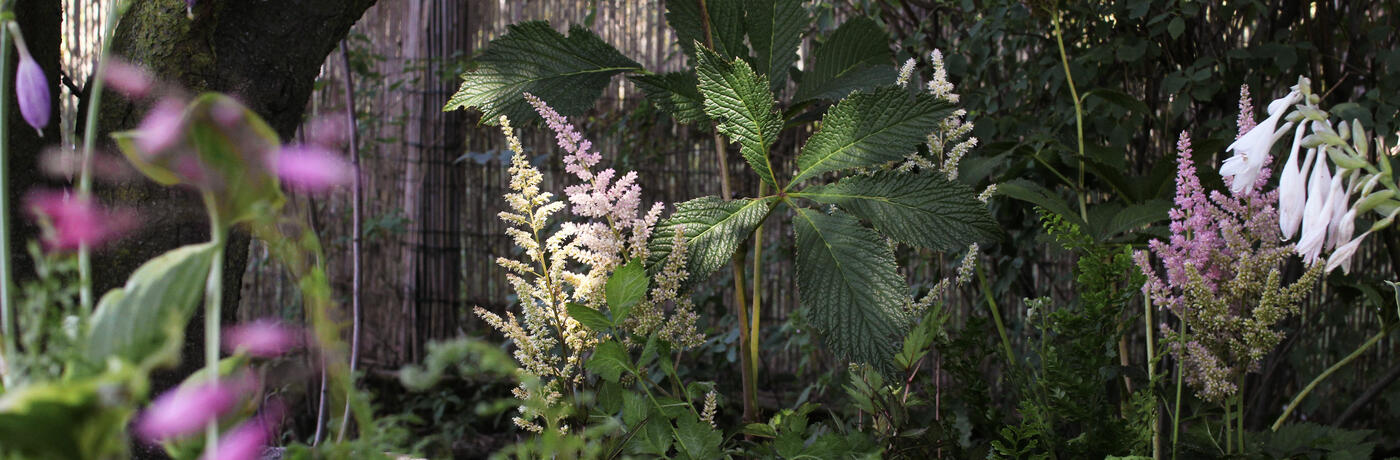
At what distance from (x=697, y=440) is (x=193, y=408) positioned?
53cm

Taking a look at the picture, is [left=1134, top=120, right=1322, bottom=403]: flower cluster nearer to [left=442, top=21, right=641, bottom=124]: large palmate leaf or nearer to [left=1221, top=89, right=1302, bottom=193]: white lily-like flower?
[left=1221, top=89, right=1302, bottom=193]: white lily-like flower

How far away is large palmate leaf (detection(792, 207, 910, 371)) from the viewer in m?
0.85

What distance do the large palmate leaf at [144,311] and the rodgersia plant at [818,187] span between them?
548 mm

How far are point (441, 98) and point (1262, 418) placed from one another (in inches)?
104

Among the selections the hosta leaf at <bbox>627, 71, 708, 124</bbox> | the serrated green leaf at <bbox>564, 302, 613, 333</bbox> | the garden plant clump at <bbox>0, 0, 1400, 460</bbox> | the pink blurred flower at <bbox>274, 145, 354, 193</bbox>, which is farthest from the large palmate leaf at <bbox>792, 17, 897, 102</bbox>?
the pink blurred flower at <bbox>274, 145, 354, 193</bbox>

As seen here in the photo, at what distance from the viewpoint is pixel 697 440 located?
2.63ft

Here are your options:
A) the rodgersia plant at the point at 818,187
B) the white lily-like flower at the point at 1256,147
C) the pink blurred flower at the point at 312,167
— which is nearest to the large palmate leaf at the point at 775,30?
the rodgersia plant at the point at 818,187

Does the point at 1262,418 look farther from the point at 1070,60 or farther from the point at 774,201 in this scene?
the point at 774,201

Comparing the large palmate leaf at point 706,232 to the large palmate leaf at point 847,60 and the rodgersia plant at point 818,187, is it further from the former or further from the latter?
the large palmate leaf at point 847,60

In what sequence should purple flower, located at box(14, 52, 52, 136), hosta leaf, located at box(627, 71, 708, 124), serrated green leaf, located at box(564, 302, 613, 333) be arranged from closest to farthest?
purple flower, located at box(14, 52, 52, 136) < serrated green leaf, located at box(564, 302, 613, 333) < hosta leaf, located at box(627, 71, 708, 124)

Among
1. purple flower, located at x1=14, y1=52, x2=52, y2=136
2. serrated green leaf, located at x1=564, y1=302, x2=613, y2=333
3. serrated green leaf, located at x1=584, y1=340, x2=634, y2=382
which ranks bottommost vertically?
serrated green leaf, located at x1=584, y1=340, x2=634, y2=382

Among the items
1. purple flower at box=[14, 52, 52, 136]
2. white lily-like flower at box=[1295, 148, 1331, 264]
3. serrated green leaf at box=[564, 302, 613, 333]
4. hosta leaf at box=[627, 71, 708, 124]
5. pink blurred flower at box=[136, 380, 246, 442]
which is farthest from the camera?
hosta leaf at box=[627, 71, 708, 124]

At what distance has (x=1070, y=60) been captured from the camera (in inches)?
85.5

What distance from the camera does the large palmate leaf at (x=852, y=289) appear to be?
0.85 m
